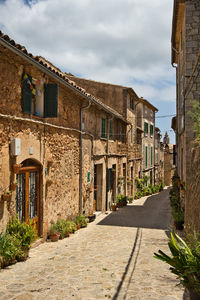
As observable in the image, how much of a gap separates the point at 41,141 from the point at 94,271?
150 inches

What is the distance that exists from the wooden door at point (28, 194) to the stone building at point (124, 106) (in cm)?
1044

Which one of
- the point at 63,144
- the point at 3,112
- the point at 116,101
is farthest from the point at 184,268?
the point at 116,101

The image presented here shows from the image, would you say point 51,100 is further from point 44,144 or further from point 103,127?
point 103,127

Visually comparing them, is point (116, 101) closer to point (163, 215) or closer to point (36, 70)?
point (163, 215)

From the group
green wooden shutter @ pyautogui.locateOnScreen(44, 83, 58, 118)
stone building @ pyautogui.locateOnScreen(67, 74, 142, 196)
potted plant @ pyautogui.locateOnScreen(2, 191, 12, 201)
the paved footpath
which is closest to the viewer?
the paved footpath

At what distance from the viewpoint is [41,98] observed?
26.4 feet

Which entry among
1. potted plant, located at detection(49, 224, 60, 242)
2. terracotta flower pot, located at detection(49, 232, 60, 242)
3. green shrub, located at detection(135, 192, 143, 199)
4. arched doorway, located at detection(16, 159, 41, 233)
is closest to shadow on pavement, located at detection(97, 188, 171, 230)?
potted plant, located at detection(49, 224, 60, 242)

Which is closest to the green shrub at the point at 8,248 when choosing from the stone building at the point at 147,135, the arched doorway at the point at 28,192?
the arched doorway at the point at 28,192

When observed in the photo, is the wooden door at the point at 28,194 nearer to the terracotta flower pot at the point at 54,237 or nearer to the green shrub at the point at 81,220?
the terracotta flower pot at the point at 54,237

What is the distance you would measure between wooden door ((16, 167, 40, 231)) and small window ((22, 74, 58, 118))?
1.62 m

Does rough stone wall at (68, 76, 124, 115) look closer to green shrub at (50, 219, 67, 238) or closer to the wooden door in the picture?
green shrub at (50, 219, 67, 238)

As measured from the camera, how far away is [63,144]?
369 inches

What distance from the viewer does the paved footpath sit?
15.3 feet

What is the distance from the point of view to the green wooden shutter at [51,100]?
8.01 m
